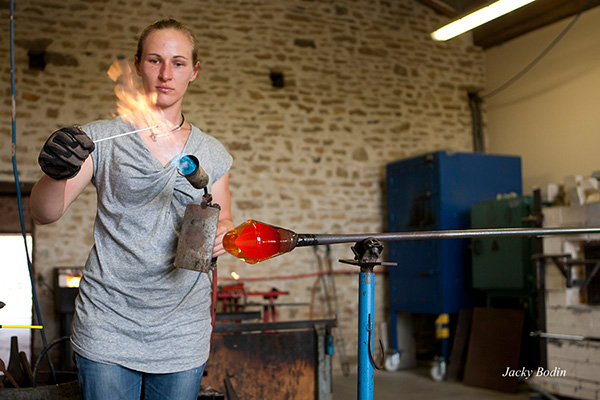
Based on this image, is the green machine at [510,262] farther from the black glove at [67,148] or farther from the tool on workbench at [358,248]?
the black glove at [67,148]

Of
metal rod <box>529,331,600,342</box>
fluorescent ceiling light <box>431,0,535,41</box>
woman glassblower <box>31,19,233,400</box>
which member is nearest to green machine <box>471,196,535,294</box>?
metal rod <box>529,331,600,342</box>

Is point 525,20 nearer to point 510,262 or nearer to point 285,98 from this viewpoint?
point 285,98

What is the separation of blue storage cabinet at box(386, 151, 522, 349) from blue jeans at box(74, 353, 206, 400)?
4.98 meters

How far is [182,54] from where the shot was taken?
165 cm

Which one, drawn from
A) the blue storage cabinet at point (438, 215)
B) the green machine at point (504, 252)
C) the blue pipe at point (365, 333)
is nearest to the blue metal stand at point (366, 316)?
the blue pipe at point (365, 333)

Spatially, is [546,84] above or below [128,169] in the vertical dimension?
above

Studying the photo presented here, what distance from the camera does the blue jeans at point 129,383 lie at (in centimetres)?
148

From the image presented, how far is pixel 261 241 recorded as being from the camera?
1.22m

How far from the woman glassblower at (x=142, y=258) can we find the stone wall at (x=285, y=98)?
5070mm

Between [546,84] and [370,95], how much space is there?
7.04 feet

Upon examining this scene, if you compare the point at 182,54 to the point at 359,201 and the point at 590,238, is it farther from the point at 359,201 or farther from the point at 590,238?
the point at 359,201

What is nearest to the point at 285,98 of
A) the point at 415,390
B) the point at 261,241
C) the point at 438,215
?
the point at 438,215

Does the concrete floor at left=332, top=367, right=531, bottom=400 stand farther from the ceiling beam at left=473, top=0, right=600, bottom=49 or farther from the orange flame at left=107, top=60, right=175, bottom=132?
the orange flame at left=107, top=60, right=175, bottom=132

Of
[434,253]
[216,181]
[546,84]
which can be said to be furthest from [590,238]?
[216,181]
